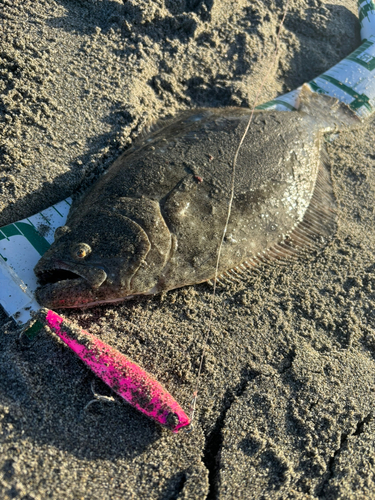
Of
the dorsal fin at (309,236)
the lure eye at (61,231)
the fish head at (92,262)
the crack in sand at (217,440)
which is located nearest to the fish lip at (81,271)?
the fish head at (92,262)

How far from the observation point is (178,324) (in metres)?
2.70

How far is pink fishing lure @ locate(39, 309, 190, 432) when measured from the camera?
2152mm

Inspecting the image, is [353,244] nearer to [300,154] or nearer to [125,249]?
[300,154]

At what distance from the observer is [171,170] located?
9.60 ft

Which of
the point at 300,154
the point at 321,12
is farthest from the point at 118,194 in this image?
the point at 321,12

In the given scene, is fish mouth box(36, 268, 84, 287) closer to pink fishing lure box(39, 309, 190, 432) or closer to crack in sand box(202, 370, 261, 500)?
pink fishing lure box(39, 309, 190, 432)

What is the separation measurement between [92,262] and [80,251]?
115mm

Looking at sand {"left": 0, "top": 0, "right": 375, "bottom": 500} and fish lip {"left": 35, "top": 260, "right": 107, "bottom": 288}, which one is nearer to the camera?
sand {"left": 0, "top": 0, "right": 375, "bottom": 500}

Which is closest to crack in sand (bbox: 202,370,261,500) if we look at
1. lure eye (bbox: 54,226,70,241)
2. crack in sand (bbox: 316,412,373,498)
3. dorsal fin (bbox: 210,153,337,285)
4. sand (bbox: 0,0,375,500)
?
sand (bbox: 0,0,375,500)

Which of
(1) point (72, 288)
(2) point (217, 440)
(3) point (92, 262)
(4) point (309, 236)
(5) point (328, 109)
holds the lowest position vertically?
(2) point (217, 440)

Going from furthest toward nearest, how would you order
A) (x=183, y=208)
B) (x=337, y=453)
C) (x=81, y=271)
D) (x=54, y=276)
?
(x=183, y=208), (x=54, y=276), (x=81, y=271), (x=337, y=453)

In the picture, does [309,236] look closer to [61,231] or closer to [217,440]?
[217,440]

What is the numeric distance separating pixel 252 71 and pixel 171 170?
2.09 meters

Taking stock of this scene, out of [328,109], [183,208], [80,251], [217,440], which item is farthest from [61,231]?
[328,109]
